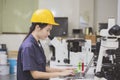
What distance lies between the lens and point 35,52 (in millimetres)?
2211

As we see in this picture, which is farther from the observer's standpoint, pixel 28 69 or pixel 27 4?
pixel 27 4

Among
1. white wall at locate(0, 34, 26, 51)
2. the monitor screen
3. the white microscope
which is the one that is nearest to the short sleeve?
the white microscope

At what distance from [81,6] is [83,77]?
156 inches

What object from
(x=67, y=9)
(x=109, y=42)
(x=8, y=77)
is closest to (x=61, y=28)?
(x=67, y=9)

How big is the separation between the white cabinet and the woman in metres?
4.84

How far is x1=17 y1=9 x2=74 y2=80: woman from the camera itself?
2146mm

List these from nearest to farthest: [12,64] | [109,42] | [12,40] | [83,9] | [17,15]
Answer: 1. [109,42]
2. [83,9]
3. [12,64]
4. [12,40]
5. [17,15]

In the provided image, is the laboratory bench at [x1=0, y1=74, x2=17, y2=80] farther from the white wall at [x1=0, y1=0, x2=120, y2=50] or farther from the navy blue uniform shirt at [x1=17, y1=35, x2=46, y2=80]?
the navy blue uniform shirt at [x1=17, y1=35, x2=46, y2=80]

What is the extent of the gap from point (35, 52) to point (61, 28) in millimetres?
4207

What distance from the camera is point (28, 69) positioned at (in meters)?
2.14

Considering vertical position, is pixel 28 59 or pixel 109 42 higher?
pixel 109 42

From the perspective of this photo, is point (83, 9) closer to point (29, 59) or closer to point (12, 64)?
point (12, 64)

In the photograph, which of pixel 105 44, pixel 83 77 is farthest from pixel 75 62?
pixel 105 44

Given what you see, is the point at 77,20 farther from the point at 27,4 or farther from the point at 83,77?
the point at 83,77
